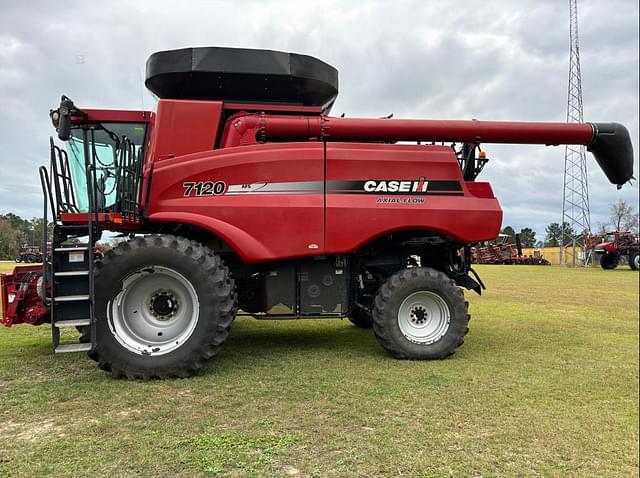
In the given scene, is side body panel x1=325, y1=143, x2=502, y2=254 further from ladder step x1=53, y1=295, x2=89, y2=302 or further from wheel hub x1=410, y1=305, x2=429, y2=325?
ladder step x1=53, y1=295, x2=89, y2=302

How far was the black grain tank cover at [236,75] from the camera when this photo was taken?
5645mm

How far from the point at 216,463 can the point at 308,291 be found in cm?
299

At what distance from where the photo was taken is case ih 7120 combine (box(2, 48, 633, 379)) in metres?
4.92

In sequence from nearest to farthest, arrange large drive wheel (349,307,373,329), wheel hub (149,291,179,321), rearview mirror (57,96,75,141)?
1. rearview mirror (57,96,75,141)
2. wheel hub (149,291,179,321)
3. large drive wheel (349,307,373,329)

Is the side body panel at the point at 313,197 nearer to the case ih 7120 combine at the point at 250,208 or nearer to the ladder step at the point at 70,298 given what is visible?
the case ih 7120 combine at the point at 250,208

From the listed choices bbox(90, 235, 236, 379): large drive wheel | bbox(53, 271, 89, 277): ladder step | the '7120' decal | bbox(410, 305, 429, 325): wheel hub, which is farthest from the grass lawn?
the '7120' decal

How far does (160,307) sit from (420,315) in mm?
2990

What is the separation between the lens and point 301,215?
5375 millimetres

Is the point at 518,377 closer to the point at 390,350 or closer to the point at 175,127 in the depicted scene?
the point at 390,350

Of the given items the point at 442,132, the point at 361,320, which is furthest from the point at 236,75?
the point at 361,320

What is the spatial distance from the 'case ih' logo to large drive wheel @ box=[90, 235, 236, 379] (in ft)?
6.23

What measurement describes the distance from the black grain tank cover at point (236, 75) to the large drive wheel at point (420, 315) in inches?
104

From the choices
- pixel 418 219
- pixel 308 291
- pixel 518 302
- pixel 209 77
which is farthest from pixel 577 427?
pixel 518 302

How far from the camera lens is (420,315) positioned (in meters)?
5.80
